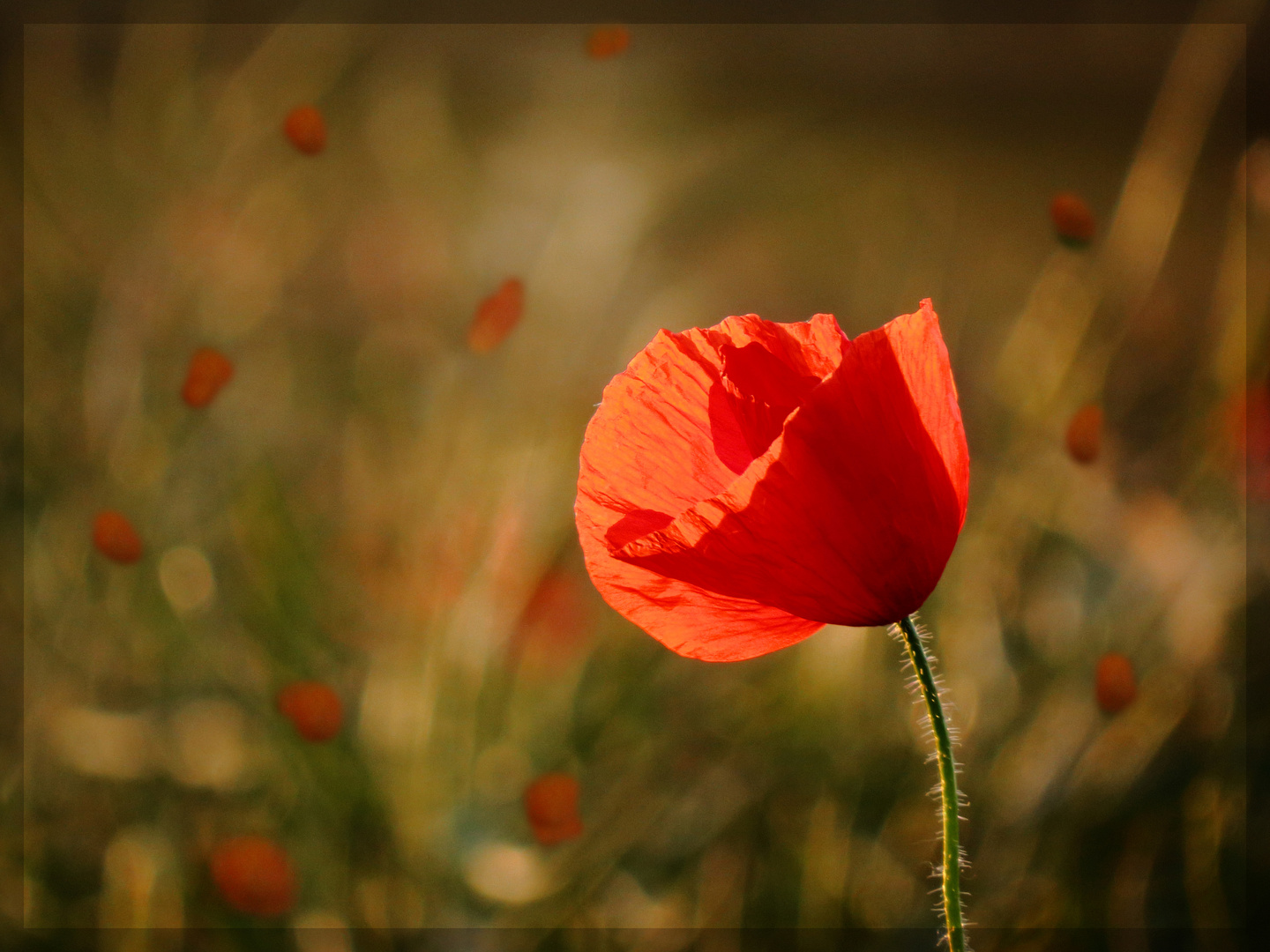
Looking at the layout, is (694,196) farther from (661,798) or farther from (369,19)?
(661,798)

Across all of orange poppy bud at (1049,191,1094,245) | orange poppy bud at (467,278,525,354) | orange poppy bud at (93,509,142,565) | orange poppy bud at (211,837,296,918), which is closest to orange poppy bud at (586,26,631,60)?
orange poppy bud at (467,278,525,354)

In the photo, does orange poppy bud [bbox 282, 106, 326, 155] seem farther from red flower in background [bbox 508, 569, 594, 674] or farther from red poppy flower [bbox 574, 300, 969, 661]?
red poppy flower [bbox 574, 300, 969, 661]

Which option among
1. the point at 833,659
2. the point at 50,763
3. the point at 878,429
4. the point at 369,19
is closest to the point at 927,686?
the point at 878,429

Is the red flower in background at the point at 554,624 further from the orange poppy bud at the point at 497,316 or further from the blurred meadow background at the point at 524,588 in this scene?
the orange poppy bud at the point at 497,316

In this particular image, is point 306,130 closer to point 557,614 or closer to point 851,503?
point 557,614

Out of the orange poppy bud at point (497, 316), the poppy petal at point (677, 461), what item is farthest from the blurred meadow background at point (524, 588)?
the poppy petal at point (677, 461)

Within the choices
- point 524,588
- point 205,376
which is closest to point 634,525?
point 524,588
